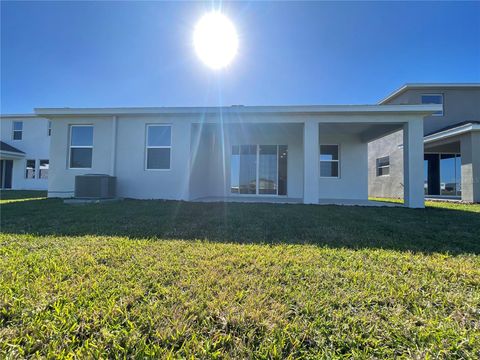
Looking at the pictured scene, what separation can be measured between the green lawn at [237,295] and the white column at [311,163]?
12.7ft

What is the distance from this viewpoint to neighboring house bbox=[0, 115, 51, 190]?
680 inches

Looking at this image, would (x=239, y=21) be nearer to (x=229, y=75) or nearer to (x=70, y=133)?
(x=229, y=75)

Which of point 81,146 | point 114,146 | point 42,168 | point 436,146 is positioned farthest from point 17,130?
point 436,146

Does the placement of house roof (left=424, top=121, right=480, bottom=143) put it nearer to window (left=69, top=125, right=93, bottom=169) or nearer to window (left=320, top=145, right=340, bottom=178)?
window (left=320, top=145, right=340, bottom=178)

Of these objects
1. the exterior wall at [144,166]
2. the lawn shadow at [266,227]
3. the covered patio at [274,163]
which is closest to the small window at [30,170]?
the exterior wall at [144,166]

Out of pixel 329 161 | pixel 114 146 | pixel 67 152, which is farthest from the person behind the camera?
pixel 329 161

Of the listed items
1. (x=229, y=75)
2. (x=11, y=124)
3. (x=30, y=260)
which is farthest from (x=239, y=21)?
(x=11, y=124)

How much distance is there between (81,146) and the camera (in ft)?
29.7

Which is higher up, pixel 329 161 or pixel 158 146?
pixel 158 146

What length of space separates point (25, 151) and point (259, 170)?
18.7 m

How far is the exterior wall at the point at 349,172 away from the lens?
10.7 m

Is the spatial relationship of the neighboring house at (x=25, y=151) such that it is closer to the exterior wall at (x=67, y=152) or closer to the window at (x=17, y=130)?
→ the window at (x=17, y=130)

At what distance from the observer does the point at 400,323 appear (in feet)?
5.51

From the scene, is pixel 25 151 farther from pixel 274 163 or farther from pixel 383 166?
pixel 383 166
